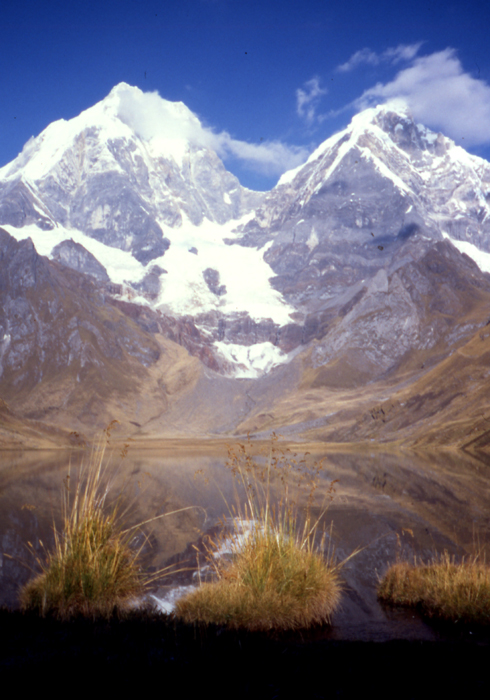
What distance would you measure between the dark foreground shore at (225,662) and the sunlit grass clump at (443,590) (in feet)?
7.24

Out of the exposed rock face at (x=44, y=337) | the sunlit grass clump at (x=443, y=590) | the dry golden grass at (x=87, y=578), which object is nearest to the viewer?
the dry golden grass at (x=87, y=578)

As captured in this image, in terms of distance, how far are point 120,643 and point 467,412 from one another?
99.3m

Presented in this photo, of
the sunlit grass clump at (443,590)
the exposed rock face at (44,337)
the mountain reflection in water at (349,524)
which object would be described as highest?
the exposed rock face at (44,337)

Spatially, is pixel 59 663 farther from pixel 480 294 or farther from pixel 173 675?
pixel 480 294

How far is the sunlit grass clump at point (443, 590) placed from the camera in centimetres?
902

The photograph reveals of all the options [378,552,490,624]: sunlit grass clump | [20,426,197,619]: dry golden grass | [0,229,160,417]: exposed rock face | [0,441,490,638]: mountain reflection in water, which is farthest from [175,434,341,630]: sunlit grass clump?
[0,229,160,417]: exposed rock face

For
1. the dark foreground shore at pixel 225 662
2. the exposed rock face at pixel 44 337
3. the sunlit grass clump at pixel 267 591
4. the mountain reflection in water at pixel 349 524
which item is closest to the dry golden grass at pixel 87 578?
the dark foreground shore at pixel 225 662

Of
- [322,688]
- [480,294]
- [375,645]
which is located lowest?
[375,645]

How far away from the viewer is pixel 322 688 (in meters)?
4.82

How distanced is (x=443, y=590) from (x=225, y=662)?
5981mm

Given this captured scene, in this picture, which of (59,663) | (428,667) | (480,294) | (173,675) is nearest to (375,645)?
(428,667)

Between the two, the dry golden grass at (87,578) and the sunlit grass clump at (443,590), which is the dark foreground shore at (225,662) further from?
the sunlit grass clump at (443,590)

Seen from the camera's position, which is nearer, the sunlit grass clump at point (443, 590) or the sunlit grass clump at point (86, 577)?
the sunlit grass clump at point (86, 577)

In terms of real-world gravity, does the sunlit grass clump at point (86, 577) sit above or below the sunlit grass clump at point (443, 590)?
above
